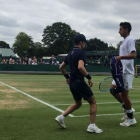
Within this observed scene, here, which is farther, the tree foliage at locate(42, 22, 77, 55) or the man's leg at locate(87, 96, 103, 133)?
the tree foliage at locate(42, 22, 77, 55)

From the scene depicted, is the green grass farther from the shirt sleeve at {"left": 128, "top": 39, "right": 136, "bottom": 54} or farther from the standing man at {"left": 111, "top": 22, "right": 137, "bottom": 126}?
the shirt sleeve at {"left": 128, "top": 39, "right": 136, "bottom": 54}

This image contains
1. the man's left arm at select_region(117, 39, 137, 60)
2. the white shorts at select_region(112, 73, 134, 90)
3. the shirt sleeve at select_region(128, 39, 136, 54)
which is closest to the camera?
the man's left arm at select_region(117, 39, 137, 60)

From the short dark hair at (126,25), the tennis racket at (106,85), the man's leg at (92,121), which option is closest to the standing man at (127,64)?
the short dark hair at (126,25)

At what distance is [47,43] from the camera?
115 metres

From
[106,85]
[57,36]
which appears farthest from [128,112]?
[57,36]

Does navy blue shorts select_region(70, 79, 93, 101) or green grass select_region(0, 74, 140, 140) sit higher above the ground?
navy blue shorts select_region(70, 79, 93, 101)

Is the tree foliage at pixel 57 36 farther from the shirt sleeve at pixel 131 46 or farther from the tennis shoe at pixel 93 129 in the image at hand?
the tennis shoe at pixel 93 129

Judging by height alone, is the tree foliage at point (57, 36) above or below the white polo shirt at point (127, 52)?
above

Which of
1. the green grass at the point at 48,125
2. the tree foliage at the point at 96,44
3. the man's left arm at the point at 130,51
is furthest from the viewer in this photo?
the tree foliage at the point at 96,44

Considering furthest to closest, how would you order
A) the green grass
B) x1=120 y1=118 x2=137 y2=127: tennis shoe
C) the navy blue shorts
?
x1=120 y1=118 x2=137 y2=127: tennis shoe, the navy blue shorts, the green grass

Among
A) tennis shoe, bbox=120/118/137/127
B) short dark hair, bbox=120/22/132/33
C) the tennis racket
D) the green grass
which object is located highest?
short dark hair, bbox=120/22/132/33

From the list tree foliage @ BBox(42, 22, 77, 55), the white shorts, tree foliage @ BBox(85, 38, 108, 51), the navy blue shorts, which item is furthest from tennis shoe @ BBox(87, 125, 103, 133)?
tree foliage @ BBox(85, 38, 108, 51)

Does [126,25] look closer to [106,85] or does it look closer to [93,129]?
[106,85]

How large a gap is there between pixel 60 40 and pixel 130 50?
10869cm
